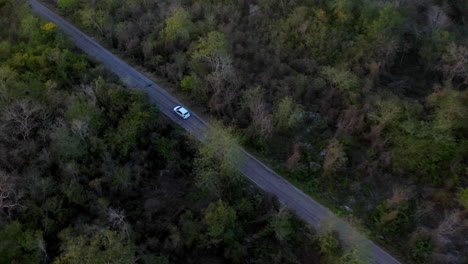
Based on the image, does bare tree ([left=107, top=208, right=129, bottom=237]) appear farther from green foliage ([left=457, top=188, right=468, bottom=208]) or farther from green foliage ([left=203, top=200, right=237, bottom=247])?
green foliage ([left=457, top=188, right=468, bottom=208])

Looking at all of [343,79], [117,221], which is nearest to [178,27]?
[343,79]

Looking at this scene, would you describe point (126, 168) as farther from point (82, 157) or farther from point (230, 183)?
point (230, 183)

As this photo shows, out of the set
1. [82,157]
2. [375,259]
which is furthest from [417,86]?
[82,157]

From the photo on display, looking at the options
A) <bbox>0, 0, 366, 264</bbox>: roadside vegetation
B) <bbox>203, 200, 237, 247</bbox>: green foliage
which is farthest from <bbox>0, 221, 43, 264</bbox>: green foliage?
<bbox>203, 200, 237, 247</bbox>: green foliage

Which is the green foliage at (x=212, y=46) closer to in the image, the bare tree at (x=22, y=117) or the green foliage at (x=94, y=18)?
the green foliage at (x=94, y=18)

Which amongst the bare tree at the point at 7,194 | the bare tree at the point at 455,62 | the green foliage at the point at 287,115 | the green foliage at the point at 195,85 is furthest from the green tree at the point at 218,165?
the bare tree at the point at 455,62

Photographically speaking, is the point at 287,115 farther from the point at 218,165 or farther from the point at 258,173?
the point at 218,165
